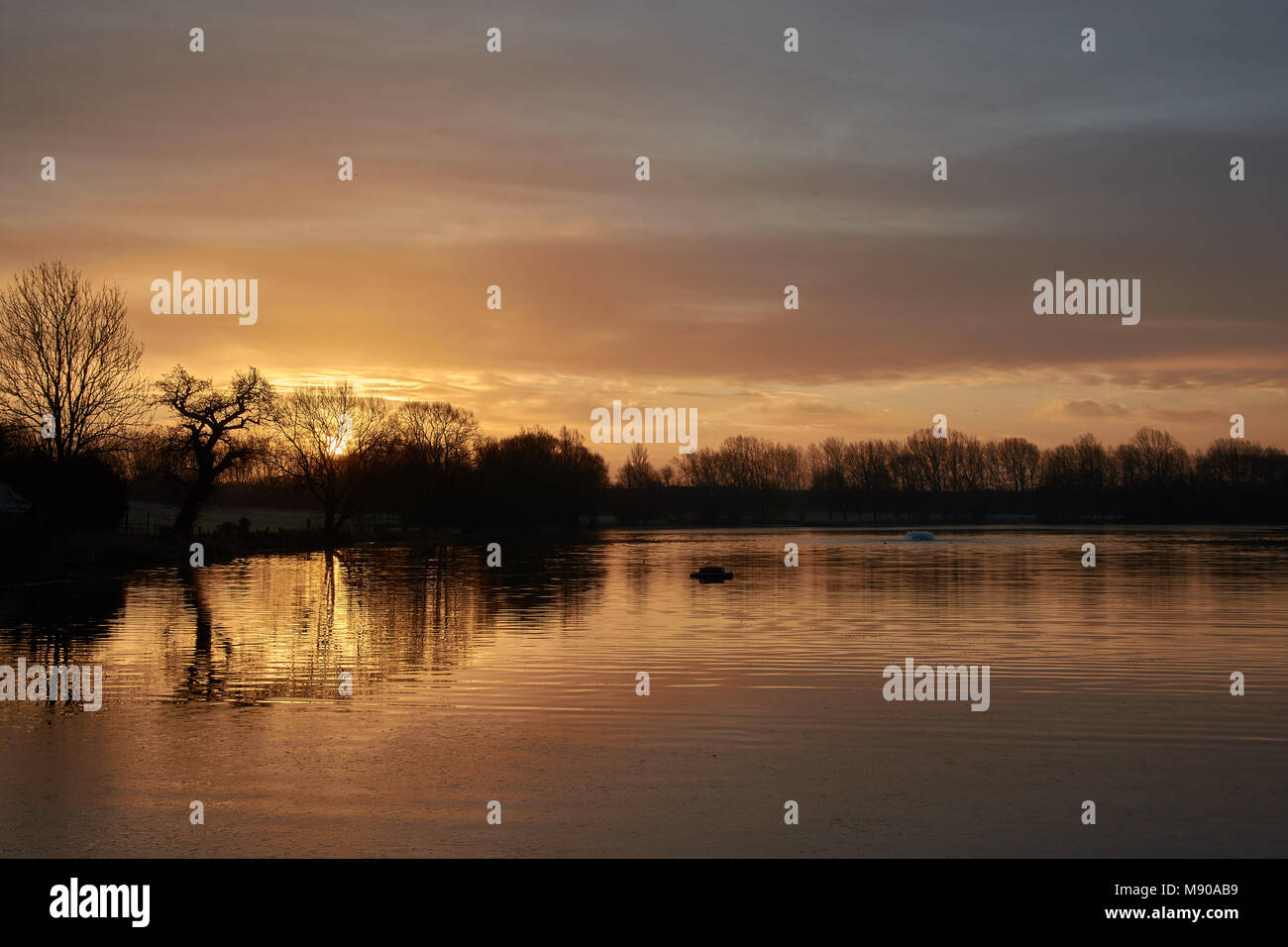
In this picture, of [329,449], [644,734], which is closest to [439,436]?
[329,449]

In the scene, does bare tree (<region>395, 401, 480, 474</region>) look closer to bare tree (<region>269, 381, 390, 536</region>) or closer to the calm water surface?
bare tree (<region>269, 381, 390, 536</region>)

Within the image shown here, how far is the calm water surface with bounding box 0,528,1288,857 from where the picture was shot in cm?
974

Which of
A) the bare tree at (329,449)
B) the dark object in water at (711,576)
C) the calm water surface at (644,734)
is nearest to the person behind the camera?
the calm water surface at (644,734)

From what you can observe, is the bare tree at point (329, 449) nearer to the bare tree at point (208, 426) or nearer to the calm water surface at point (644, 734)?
the bare tree at point (208, 426)

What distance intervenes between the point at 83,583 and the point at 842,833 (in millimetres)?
39263

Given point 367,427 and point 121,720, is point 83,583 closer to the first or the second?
point 121,720

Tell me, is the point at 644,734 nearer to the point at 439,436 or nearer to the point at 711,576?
the point at 711,576

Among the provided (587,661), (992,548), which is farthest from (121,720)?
(992,548)

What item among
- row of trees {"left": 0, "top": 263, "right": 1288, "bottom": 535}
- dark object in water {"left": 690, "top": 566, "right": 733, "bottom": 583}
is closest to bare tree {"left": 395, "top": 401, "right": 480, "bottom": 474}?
row of trees {"left": 0, "top": 263, "right": 1288, "bottom": 535}

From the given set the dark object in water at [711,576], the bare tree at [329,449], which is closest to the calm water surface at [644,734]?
the dark object in water at [711,576]

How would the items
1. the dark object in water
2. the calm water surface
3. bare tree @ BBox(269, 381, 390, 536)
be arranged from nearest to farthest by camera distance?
the calm water surface
the dark object in water
bare tree @ BBox(269, 381, 390, 536)

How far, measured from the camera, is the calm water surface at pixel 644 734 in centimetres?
974

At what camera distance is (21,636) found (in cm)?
2372

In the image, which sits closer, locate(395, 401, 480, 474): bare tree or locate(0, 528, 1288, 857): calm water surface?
locate(0, 528, 1288, 857): calm water surface
